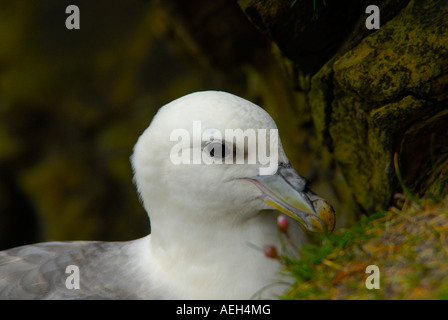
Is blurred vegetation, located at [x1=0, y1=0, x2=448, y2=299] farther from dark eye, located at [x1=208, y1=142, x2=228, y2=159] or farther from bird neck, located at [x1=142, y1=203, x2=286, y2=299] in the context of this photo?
dark eye, located at [x1=208, y1=142, x2=228, y2=159]

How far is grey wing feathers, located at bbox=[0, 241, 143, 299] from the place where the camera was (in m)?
2.70

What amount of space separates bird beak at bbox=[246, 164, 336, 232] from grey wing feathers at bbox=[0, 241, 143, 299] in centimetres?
84

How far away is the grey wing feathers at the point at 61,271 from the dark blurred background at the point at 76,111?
2.92m

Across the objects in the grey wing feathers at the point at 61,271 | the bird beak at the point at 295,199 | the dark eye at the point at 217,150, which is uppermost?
the dark eye at the point at 217,150

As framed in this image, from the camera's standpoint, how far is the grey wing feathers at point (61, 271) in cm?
270

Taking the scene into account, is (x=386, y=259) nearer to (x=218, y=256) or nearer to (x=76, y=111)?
(x=218, y=256)

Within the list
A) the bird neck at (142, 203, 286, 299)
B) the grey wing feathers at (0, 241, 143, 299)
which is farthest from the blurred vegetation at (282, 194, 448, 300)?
the grey wing feathers at (0, 241, 143, 299)

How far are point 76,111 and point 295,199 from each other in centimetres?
431

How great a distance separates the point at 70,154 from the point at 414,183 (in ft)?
14.0

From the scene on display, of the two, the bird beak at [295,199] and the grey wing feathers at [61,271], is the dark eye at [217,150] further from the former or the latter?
the grey wing feathers at [61,271]

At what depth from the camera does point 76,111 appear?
20.2ft

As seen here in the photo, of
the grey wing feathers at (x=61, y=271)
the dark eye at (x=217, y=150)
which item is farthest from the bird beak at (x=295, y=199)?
the grey wing feathers at (x=61, y=271)

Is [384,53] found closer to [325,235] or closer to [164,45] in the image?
[325,235]

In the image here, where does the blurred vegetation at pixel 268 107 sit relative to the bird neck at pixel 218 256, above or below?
above
